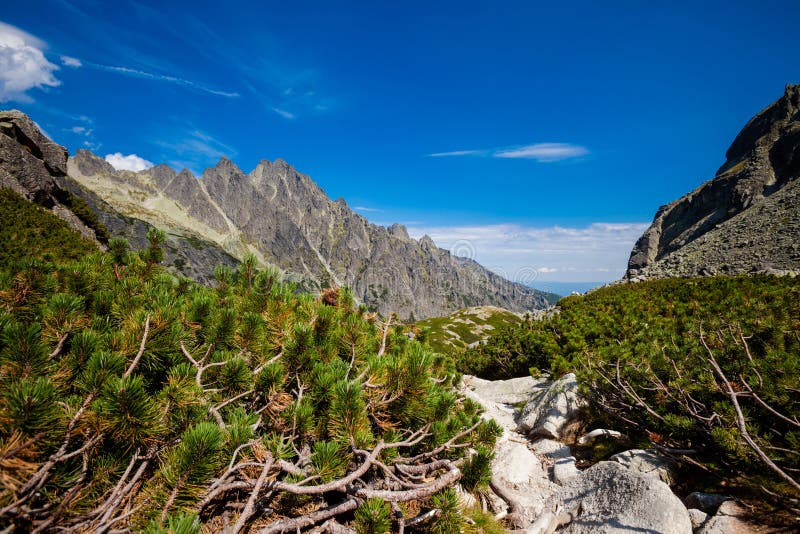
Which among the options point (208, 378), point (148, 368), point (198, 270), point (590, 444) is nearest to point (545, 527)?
point (590, 444)

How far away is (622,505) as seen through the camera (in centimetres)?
391

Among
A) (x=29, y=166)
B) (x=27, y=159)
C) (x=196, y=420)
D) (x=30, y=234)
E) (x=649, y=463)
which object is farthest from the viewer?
(x=27, y=159)

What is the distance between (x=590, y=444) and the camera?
6402mm

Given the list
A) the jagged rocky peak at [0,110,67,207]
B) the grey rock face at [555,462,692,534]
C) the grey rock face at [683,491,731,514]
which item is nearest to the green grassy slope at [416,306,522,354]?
the jagged rocky peak at [0,110,67,207]

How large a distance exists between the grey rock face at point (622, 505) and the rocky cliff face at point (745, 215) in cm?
3220

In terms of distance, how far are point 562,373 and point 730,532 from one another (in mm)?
7248

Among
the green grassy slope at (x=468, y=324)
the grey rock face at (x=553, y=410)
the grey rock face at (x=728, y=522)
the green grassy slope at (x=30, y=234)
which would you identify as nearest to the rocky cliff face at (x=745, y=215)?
the grey rock face at (x=553, y=410)

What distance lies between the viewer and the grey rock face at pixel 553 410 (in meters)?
7.32

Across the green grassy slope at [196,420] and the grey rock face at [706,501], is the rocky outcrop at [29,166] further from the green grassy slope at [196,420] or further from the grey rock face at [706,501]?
the grey rock face at [706,501]

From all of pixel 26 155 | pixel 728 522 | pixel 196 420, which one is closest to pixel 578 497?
pixel 728 522

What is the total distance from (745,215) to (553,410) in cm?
6558

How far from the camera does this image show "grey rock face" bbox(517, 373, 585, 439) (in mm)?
7324

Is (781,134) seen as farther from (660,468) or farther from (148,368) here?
(148,368)

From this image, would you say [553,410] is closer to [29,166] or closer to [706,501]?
[706,501]
